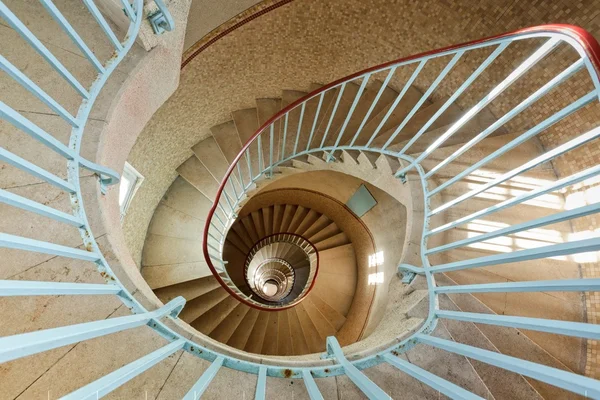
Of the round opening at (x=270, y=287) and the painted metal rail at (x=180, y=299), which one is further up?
the painted metal rail at (x=180, y=299)

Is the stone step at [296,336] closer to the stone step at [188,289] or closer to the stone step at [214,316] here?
the stone step at [214,316]

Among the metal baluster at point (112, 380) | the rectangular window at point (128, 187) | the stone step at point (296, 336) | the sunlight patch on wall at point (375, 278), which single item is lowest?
the stone step at point (296, 336)

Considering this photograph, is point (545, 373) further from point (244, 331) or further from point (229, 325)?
point (244, 331)

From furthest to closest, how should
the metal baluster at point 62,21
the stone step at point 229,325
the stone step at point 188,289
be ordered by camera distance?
the stone step at point 229,325 < the stone step at point 188,289 < the metal baluster at point 62,21

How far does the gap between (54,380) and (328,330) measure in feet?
19.4

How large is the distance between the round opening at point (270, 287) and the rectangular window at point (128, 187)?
891 cm

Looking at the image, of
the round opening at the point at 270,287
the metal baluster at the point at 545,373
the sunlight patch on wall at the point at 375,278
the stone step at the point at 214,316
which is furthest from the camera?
the round opening at the point at 270,287

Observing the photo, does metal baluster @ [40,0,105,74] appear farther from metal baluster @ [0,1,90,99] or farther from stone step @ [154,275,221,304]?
stone step @ [154,275,221,304]

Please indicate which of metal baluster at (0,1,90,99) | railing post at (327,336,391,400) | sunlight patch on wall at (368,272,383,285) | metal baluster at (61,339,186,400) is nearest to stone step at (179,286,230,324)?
sunlight patch on wall at (368,272,383,285)

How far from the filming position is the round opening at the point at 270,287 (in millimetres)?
12485

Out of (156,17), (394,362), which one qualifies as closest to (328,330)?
(394,362)

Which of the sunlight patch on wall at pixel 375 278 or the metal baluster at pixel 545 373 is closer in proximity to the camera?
the metal baluster at pixel 545 373

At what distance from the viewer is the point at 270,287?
42.4 feet

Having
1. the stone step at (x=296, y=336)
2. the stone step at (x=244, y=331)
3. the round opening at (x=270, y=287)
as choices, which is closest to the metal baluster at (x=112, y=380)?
the stone step at (x=244, y=331)
